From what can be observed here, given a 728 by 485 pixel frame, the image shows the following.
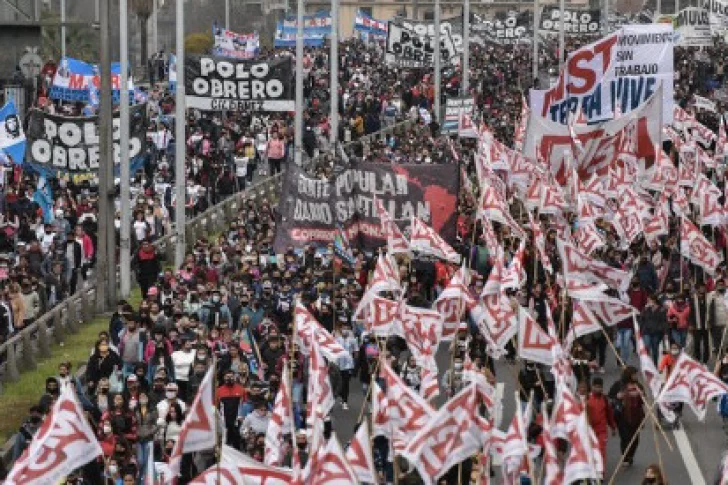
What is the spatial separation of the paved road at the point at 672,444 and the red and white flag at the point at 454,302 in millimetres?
793

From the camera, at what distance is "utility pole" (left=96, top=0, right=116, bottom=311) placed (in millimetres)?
32625

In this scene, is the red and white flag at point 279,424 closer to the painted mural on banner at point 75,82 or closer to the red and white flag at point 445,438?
the red and white flag at point 445,438

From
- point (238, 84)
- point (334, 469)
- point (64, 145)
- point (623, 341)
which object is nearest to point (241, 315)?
point (623, 341)

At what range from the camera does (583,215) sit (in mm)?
30516

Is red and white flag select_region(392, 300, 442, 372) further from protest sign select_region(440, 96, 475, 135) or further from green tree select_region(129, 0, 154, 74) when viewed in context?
green tree select_region(129, 0, 154, 74)

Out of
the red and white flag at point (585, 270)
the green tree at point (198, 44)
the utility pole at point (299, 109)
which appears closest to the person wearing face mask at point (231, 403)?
the red and white flag at point (585, 270)

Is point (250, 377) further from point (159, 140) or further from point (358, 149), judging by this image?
point (358, 149)

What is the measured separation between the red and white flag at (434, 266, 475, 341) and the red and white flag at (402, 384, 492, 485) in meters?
5.45

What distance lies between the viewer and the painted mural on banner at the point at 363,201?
29031 millimetres

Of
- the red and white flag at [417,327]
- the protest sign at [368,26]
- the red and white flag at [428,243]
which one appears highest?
the protest sign at [368,26]

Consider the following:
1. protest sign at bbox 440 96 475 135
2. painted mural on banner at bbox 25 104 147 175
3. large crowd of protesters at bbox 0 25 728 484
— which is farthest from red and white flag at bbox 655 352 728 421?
protest sign at bbox 440 96 475 135

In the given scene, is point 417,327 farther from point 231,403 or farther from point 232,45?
point 232,45

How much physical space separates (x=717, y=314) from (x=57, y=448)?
1168 cm

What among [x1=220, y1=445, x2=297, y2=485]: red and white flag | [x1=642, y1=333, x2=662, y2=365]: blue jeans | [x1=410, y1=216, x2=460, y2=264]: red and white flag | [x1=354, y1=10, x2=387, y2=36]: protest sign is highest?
[x1=354, y1=10, x2=387, y2=36]: protest sign
